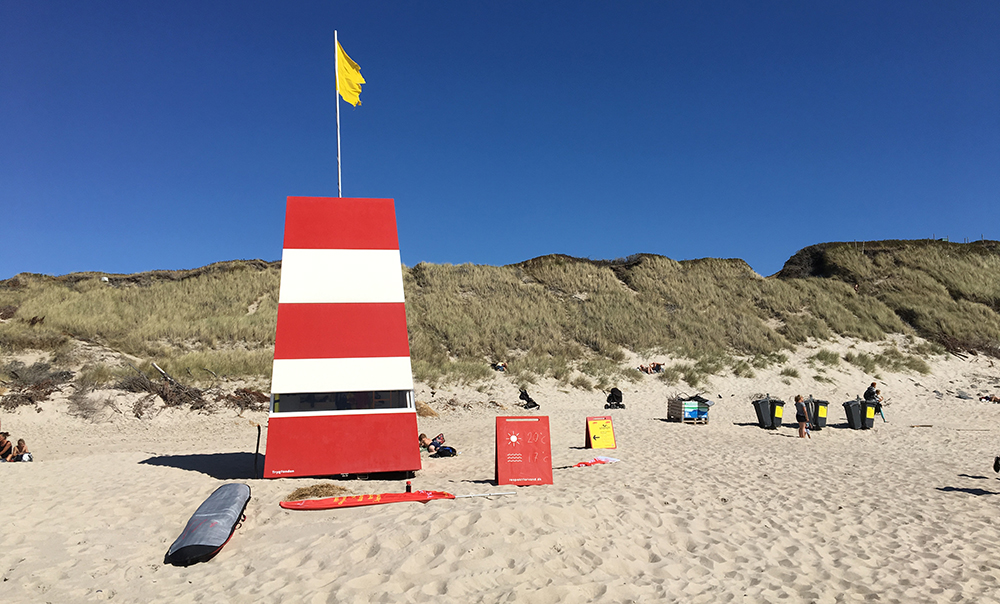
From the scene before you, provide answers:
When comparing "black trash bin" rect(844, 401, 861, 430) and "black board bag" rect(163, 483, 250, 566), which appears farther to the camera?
"black trash bin" rect(844, 401, 861, 430)

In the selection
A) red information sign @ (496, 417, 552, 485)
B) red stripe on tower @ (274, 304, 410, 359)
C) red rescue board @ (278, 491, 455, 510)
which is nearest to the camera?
red rescue board @ (278, 491, 455, 510)

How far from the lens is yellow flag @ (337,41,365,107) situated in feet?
38.5

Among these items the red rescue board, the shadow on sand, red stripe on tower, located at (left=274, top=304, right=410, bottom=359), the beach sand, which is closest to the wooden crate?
the beach sand

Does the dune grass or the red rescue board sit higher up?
the dune grass

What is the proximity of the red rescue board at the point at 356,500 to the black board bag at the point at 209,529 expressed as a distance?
2.37ft

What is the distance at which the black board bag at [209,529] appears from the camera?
5.95 meters

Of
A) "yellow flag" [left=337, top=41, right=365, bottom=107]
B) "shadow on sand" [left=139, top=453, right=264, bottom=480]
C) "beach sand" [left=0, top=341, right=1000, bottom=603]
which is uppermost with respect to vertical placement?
"yellow flag" [left=337, top=41, right=365, bottom=107]

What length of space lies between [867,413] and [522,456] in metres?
13.5

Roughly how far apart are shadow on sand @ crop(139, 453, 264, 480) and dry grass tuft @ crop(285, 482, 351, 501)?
211 cm

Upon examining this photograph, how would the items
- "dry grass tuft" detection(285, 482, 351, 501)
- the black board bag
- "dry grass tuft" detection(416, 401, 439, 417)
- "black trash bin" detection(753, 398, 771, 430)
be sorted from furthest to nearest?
"dry grass tuft" detection(416, 401, 439, 417)
"black trash bin" detection(753, 398, 771, 430)
"dry grass tuft" detection(285, 482, 351, 501)
the black board bag

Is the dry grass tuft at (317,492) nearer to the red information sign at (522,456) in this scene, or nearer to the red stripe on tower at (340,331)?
the red stripe on tower at (340,331)

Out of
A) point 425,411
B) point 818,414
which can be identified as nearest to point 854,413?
point 818,414

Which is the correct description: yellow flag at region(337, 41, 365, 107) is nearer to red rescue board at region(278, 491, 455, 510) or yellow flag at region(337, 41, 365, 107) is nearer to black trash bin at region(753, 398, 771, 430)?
red rescue board at region(278, 491, 455, 510)

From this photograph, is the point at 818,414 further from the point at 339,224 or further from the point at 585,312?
the point at 585,312
